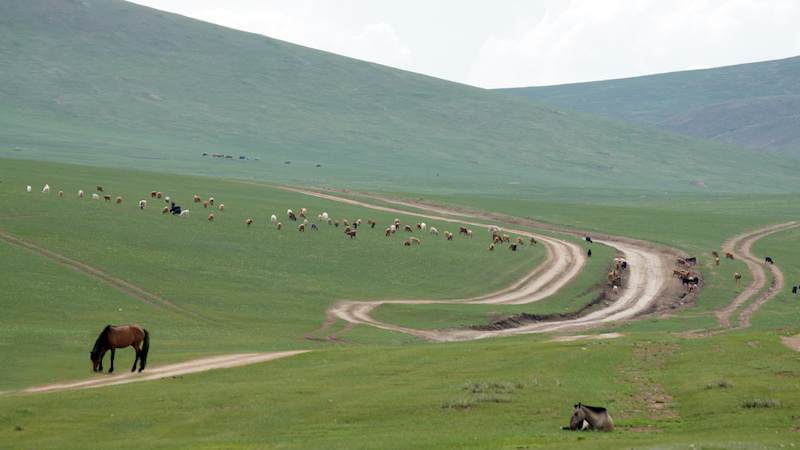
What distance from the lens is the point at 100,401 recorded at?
2450cm

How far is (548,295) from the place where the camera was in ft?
193

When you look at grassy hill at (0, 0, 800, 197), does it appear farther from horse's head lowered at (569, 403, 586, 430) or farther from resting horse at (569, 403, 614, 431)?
resting horse at (569, 403, 614, 431)

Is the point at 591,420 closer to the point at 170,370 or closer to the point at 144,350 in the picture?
the point at 170,370

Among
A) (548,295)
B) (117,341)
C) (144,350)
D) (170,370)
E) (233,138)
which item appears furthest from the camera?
(233,138)

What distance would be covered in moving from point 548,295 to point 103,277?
32124 millimetres

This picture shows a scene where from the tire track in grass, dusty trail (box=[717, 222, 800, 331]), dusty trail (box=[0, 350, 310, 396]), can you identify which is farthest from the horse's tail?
dusty trail (box=[717, 222, 800, 331])

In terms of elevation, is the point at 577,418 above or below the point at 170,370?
above

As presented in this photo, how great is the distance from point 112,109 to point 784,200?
5474 inches

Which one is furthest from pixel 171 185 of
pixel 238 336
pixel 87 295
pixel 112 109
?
pixel 112 109

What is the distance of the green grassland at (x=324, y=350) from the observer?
21516 mm

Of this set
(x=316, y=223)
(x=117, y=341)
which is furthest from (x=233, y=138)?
(x=117, y=341)

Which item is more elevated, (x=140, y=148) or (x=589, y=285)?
(x=140, y=148)

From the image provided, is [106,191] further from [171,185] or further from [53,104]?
[53,104]

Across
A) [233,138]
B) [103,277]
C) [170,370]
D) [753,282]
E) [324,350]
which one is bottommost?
[170,370]
